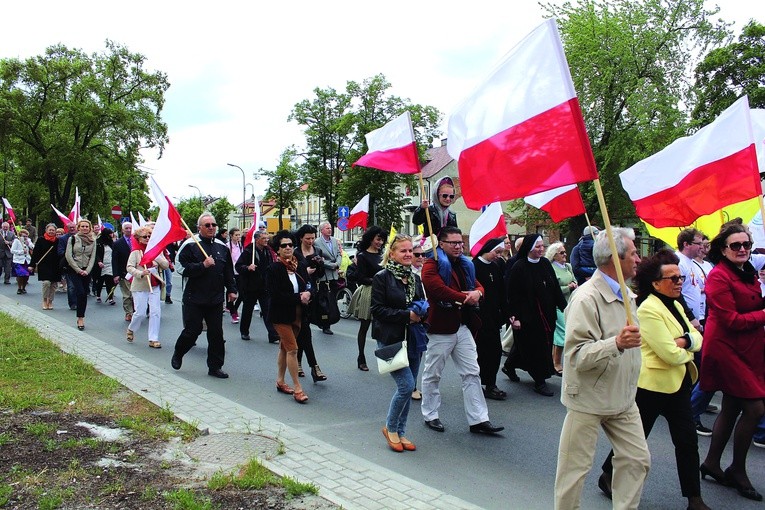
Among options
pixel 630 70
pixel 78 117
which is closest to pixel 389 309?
pixel 630 70

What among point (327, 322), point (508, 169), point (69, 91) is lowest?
point (327, 322)

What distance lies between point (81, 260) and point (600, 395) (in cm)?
1098

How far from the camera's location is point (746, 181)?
Answer: 577cm

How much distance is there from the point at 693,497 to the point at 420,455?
2.08 m

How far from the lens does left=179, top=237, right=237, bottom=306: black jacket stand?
815cm

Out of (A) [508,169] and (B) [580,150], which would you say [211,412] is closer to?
(A) [508,169]

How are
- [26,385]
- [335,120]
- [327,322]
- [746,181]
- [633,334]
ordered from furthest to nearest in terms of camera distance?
[335,120] → [327,322] → [26,385] → [746,181] → [633,334]

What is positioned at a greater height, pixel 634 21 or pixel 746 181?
pixel 634 21

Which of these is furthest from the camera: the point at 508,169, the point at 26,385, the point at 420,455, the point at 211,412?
the point at 26,385

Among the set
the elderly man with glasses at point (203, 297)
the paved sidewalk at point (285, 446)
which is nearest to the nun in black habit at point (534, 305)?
the paved sidewalk at point (285, 446)

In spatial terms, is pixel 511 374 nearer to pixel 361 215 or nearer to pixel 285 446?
pixel 285 446

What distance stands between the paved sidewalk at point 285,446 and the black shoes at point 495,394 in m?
2.56

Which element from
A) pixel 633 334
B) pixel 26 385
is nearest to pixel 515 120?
pixel 633 334

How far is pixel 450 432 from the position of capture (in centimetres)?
604
